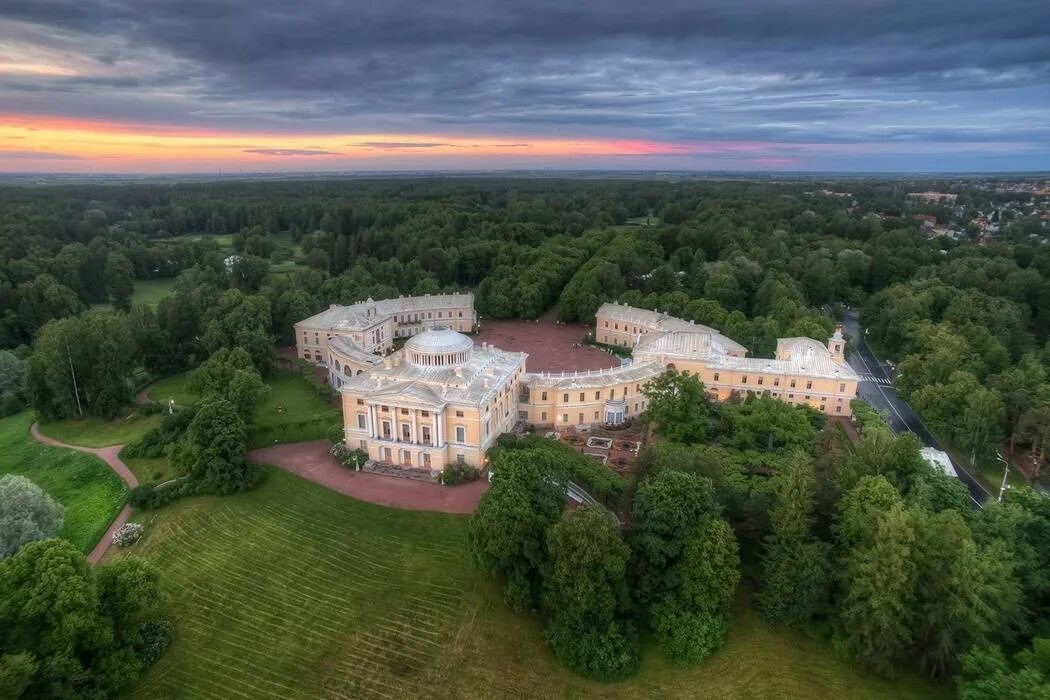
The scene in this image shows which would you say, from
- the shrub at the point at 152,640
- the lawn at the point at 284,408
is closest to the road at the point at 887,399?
the lawn at the point at 284,408

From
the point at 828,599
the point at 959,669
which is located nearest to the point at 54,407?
the point at 828,599

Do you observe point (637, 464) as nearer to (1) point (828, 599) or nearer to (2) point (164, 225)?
(1) point (828, 599)

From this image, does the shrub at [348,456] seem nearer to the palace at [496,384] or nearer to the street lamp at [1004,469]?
the palace at [496,384]

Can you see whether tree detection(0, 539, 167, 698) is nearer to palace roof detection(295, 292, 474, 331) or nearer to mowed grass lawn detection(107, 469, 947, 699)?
mowed grass lawn detection(107, 469, 947, 699)

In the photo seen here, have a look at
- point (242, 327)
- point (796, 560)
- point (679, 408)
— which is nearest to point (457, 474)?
point (679, 408)

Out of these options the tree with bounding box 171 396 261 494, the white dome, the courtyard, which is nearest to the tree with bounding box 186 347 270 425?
the tree with bounding box 171 396 261 494
